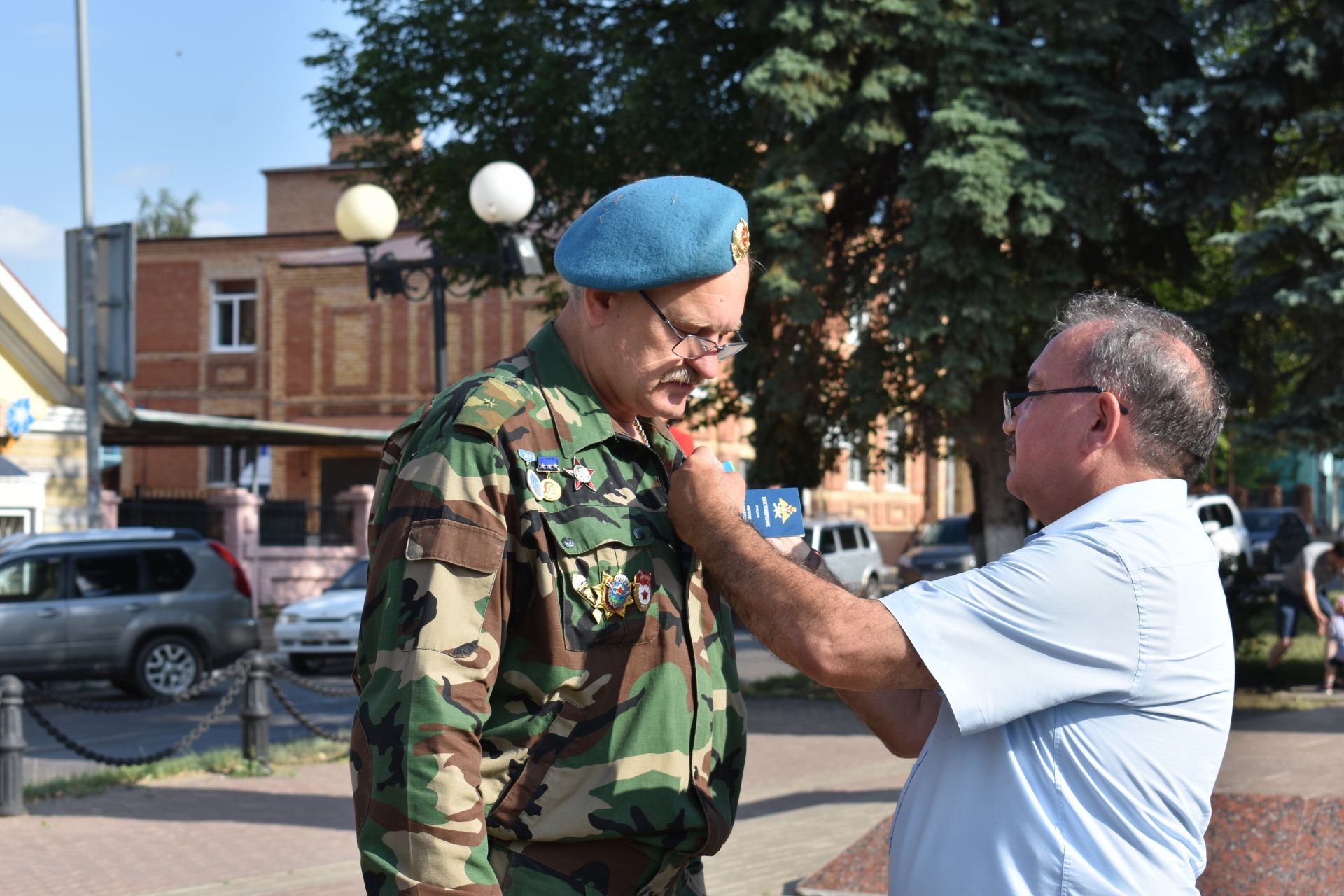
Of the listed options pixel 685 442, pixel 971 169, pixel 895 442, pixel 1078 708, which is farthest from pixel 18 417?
pixel 1078 708

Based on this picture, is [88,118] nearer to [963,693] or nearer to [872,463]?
[872,463]

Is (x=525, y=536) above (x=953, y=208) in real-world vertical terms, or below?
below

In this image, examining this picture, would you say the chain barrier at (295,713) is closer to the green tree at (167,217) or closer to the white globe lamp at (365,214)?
the white globe lamp at (365,214)

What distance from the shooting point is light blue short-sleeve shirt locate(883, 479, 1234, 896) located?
2213 millimetres

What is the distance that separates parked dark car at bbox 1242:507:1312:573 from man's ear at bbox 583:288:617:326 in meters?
26.8

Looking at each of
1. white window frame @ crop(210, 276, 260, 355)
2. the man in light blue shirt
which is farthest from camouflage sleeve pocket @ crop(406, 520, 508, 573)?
white window frame @ crop(210, 276, 260, 355)

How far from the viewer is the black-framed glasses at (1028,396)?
2414mm

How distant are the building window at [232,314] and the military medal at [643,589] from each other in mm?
37533

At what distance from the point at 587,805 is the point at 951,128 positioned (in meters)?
12.4

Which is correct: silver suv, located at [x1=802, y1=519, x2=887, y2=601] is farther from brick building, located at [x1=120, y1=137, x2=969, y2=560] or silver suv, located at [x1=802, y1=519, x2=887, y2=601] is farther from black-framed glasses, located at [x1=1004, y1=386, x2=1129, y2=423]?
black-framed glasses, located at [x1=1004, y1=386, x2=1129, y2=423]

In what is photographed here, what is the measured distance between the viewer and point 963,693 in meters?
2.22

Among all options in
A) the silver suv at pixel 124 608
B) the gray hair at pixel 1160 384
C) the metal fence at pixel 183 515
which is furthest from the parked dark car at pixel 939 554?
the gray hair at pixel 1160 384

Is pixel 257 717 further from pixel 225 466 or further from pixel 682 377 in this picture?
pixel 225 466

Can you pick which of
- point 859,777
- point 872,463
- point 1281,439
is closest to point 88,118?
point 872,463
